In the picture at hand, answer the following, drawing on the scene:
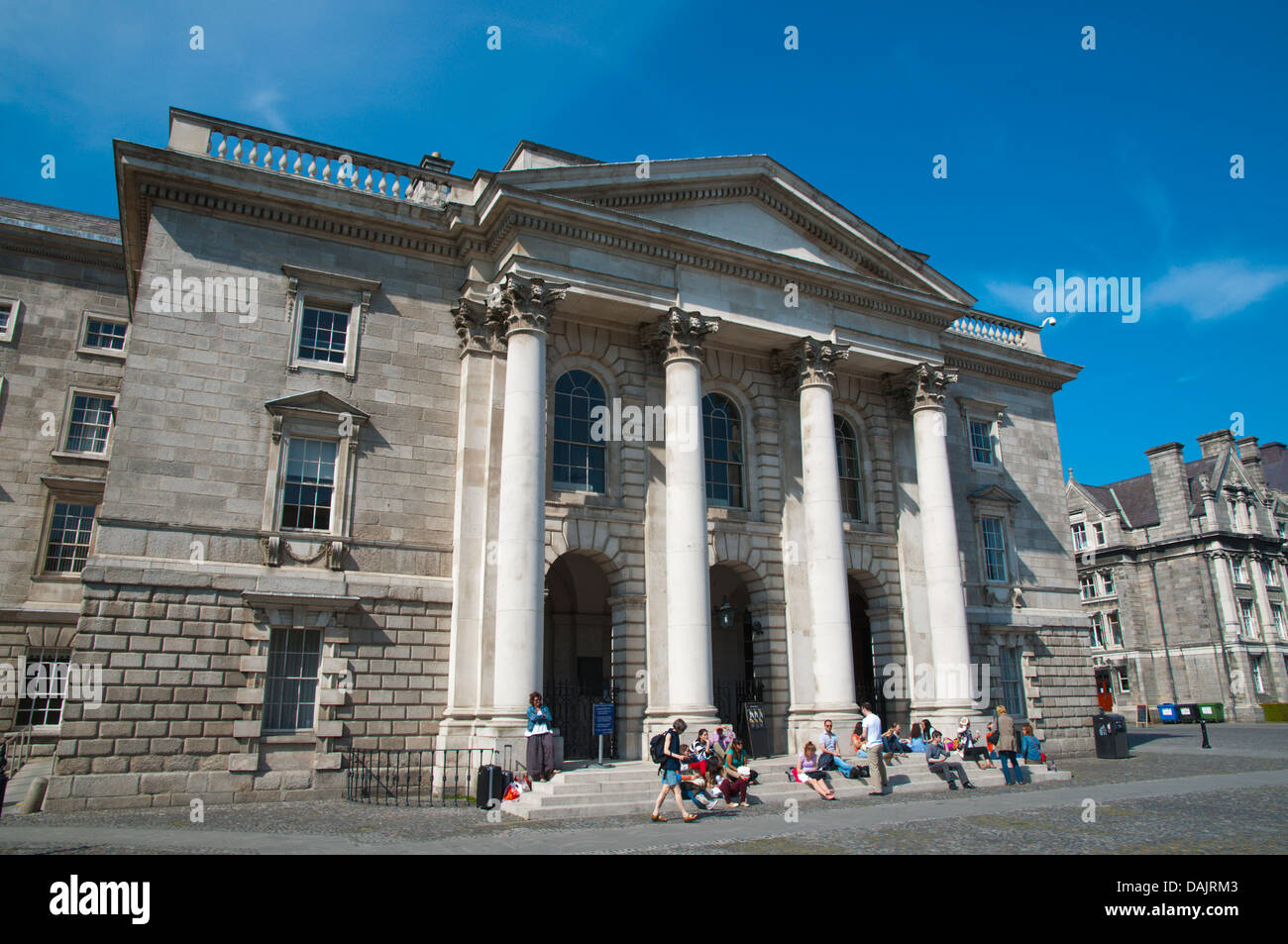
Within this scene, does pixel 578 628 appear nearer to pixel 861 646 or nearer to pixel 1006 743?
pixel 861 646

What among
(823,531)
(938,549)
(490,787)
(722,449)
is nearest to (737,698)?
(823,531)

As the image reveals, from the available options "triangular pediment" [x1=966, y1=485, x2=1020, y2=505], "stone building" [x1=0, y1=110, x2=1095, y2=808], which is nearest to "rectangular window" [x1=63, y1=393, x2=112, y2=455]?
"stone building" [x1=0, y1=110, x2=1095, y2=808]

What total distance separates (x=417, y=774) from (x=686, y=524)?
7960 millimetres

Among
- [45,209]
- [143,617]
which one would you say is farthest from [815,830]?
[45,209]

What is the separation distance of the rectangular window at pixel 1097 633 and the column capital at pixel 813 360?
143 ft

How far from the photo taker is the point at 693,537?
67.3 feet

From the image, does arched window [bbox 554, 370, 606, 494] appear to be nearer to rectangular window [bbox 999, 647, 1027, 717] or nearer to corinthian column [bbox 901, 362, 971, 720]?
corinthian column [bbox 901, 362, 971, 720]

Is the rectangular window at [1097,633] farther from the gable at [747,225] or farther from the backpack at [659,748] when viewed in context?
the backpack at [659,748]

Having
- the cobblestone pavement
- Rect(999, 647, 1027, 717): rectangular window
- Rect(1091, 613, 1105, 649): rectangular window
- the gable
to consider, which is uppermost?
the gable

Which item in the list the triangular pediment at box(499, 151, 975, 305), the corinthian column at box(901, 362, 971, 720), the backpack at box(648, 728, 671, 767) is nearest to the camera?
the backpack at box(648, 728, 671, 767)

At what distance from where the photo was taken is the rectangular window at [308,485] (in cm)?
1912

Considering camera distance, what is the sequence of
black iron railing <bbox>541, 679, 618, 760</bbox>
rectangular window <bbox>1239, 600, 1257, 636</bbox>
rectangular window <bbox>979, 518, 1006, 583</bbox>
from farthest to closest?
rectangular window <bbox>1239, 600, 1257, 636</bbox>
rectangular window <bbox>979, 518, 1006, 583</bbox>
black iron railing <bbox>541, 679, 618, 760</bbox>

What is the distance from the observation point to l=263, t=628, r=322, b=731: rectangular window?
1798 cm

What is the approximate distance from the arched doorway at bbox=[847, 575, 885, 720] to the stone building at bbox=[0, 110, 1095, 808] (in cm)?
13
